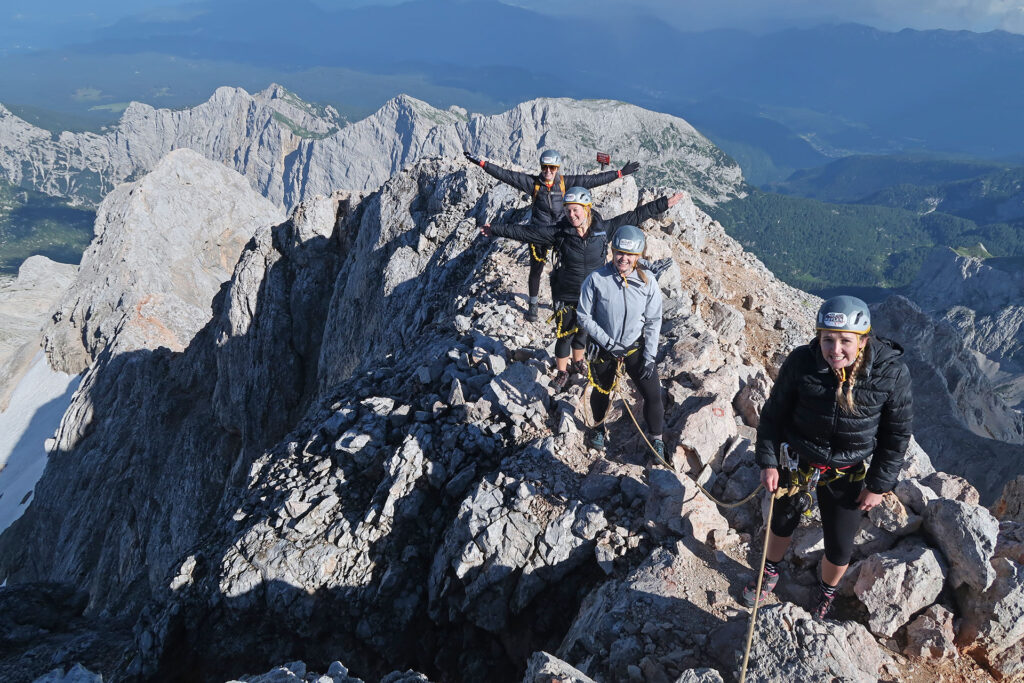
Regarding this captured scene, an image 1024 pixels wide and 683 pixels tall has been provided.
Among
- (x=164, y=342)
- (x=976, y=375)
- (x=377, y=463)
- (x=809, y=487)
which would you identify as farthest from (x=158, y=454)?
(x=976, y=375)

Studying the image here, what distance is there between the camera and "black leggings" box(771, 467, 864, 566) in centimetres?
670

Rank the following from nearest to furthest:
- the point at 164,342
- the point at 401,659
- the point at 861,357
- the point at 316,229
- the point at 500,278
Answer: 1. the point at 861,357
2. the point at 401,659
3. the point at 500,278
4. the point at 316,229
5. the point at 164,342

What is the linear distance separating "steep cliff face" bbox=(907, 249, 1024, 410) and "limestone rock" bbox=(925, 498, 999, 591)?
191131 mm

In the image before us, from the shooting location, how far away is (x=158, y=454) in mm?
41594

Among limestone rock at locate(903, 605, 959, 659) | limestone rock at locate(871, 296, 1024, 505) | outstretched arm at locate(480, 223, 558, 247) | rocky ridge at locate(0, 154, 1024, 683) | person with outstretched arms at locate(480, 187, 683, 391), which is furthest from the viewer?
limestone rock at locate(871, 296, 1024, 505)

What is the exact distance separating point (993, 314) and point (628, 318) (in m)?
228

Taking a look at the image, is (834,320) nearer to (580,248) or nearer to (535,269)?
(580,248)

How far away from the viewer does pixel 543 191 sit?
47.3 feet

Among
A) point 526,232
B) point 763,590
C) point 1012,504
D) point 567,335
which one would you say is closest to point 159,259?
point 526,232

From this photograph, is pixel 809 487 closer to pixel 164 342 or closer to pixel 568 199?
pixel 568 199

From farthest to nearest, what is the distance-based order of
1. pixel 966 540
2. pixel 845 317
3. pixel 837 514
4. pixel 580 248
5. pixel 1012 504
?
pixel 580 248 < pixel 1012 504 < pixel 966 540 < pixel 837 514 < pixel 845 317

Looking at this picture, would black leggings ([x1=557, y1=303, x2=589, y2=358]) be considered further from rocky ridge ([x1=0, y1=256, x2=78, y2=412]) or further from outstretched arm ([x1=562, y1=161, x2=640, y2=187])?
rocky ridge ([x1=0, y1=256, x2=78, y2=412])

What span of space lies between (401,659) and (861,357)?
28.8 feet

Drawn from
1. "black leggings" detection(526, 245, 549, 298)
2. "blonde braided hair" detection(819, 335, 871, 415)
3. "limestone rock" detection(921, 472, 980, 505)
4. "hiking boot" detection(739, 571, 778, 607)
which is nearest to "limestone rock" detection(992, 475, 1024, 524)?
"limestone rock" detection(921, 472, 980, 505)
